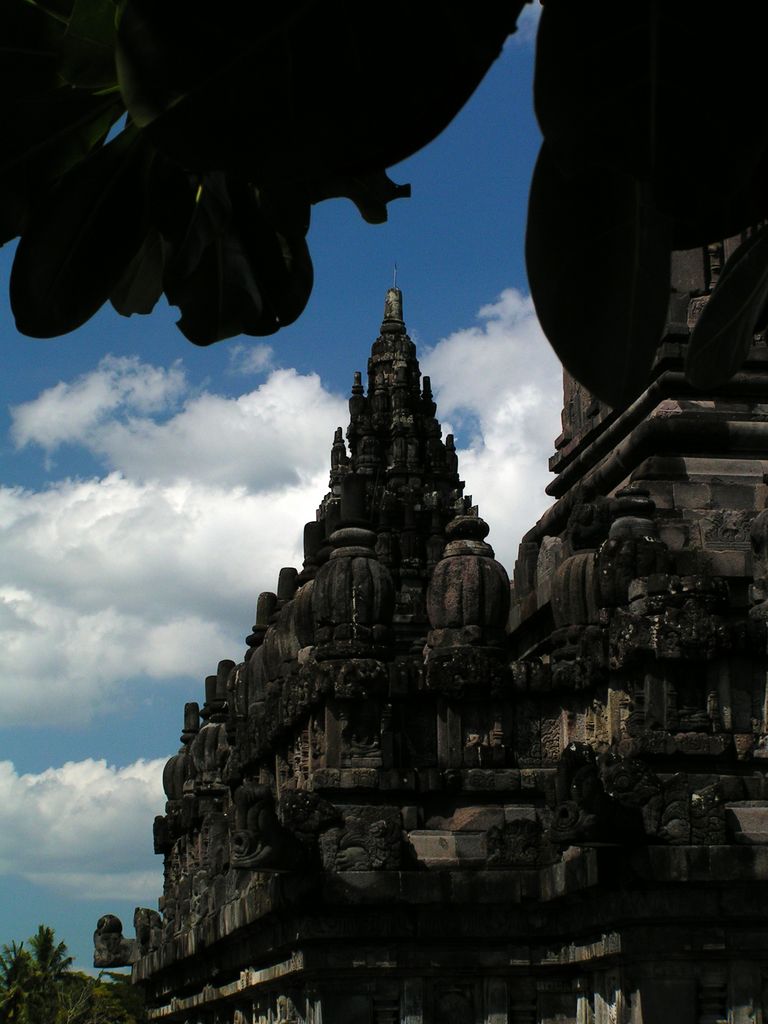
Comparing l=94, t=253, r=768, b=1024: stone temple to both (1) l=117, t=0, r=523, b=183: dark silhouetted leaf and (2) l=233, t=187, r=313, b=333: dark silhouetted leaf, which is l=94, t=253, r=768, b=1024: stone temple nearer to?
(2) l=233, t=187, r=313, b=333: dark silhouetted leaf

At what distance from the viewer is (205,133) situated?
1.34 metres

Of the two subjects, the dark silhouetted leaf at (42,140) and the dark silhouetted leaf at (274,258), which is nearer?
the dark silhouetted leaf at (42,140)

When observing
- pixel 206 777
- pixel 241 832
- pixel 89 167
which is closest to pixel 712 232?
pixel 89 167

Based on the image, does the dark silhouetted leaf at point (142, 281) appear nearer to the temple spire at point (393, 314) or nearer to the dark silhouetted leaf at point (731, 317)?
the dark silhouetted leaf at point (731, 317)

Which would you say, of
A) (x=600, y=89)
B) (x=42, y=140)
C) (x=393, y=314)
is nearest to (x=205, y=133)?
(x=600, y=89)

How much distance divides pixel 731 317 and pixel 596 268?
15.3 inches

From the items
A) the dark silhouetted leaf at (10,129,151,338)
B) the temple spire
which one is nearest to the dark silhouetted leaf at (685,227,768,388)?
the dark silhouetted leaf at (10,129,151,338)

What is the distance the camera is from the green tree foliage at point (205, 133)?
4.34 ft

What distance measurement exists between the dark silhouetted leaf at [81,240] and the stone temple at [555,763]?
10.6 meters

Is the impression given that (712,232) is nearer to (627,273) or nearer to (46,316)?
(627,273)

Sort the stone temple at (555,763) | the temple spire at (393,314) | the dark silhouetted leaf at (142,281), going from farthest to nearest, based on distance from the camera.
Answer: the temple spire at (393,314) → the stone temple at (555,763) → the dark silhouetted leaf at (142,281)

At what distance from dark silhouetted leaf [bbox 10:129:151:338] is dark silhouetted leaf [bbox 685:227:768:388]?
688 mm

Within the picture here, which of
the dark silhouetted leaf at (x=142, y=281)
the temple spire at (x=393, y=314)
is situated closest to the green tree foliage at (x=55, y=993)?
the temple spire at (x=393, y=314)

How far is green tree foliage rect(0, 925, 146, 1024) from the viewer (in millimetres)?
51109
